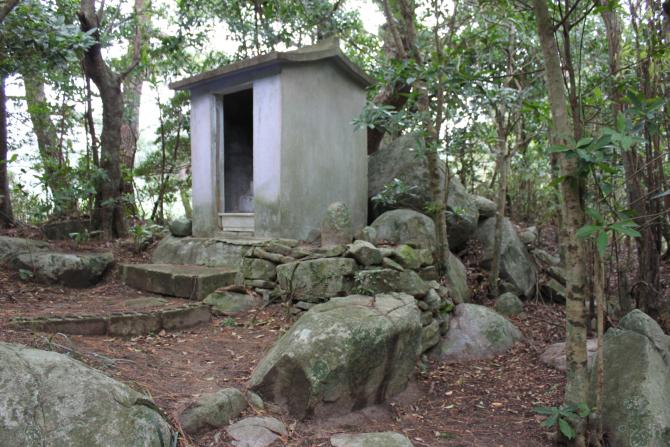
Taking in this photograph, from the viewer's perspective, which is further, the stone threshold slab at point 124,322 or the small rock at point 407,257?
the small rock at point 407,257


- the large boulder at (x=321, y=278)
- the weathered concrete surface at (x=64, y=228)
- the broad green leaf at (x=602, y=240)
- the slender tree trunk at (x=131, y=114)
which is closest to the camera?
the broad green leaf at (x=602, y=240)

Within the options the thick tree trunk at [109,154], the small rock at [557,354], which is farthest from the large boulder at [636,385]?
the thick tree trunk at [109,154]

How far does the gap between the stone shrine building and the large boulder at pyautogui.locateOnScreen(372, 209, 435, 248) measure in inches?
32.5

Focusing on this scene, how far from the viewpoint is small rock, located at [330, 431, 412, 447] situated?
2.54m

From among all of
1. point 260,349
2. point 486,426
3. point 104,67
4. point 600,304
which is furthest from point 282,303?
point 104,67

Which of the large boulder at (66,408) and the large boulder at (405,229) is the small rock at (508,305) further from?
the large boulder at (66,408)

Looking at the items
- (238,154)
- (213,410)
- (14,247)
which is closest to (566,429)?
(213,410)

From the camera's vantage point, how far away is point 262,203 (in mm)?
5500

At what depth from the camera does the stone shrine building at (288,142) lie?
5383mm

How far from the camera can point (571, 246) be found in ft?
8.83

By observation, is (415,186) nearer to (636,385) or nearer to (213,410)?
(636,385)

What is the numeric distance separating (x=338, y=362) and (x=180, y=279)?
2657 millimetres

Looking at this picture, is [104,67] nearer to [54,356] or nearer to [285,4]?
[285,4]

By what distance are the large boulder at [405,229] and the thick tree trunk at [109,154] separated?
438 centimetres
